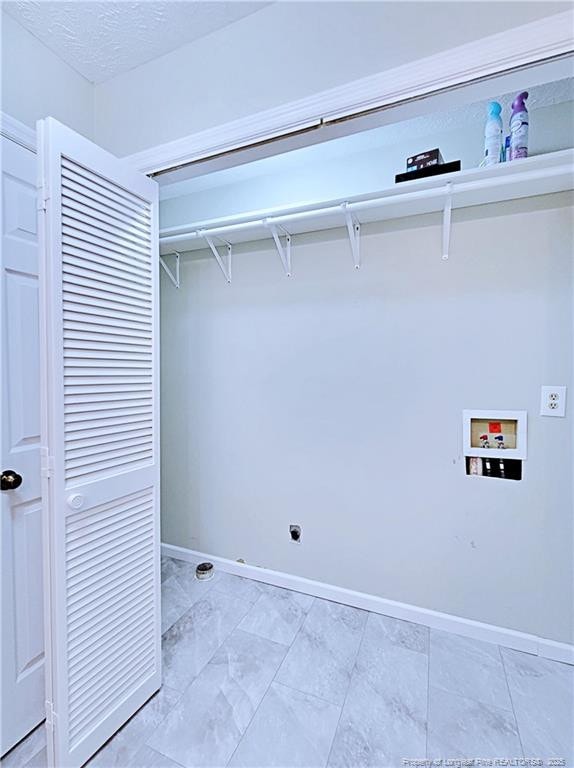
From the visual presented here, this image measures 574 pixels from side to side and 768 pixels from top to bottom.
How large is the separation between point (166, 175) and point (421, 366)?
1.44 m

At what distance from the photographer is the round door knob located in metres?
1.21

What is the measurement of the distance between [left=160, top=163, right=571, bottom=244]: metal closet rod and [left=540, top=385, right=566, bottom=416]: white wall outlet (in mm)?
882

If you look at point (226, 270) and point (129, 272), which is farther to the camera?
point (226, 270)

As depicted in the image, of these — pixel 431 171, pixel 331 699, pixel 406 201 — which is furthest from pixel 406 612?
pixel 431 171

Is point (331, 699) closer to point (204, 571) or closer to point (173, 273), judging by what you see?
point (204, 571)

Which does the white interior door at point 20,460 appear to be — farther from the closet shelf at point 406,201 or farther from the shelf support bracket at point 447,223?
the shelf support bracket at point 447,223

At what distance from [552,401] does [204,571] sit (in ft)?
7.09

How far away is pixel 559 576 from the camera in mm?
1619

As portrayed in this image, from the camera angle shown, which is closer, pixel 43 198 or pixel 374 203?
pixel 43 198

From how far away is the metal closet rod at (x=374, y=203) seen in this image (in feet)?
4.72

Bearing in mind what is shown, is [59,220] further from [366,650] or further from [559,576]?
[559,576]

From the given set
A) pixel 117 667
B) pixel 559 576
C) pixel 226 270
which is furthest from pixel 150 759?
pixel 226 270

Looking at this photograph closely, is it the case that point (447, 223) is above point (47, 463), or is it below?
above

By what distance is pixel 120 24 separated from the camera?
4.02ft
